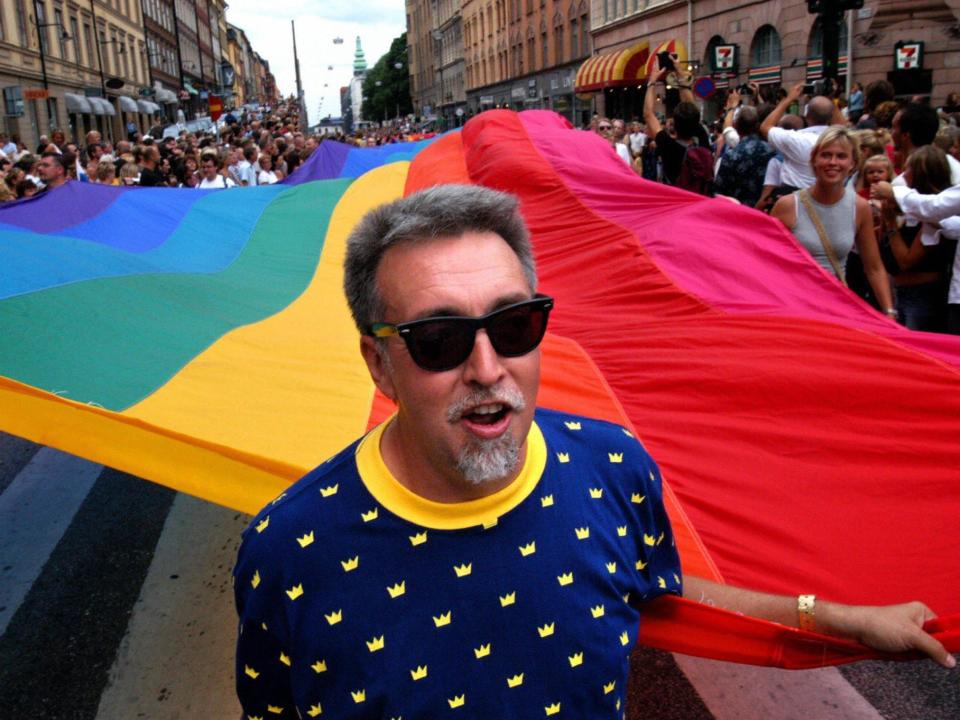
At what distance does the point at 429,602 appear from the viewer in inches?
61.2

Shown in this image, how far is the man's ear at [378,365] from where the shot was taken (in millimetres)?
1705

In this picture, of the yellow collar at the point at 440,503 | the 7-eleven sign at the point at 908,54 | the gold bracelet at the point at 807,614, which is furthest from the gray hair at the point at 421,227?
the 7-eleven sign at the point at 908,54

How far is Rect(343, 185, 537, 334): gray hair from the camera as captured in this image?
1614 millimetres

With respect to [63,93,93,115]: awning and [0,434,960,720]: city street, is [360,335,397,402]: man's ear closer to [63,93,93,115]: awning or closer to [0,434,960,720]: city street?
[0,434,960,720]: city street

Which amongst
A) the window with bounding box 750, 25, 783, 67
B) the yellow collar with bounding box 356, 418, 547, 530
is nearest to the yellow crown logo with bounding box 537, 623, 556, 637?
the yellow collar with bounding box 356, 418, 547, 530

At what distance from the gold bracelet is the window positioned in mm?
29276

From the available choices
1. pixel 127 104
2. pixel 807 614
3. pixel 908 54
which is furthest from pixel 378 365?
pixel 127 104

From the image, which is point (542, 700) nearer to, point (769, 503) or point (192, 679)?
point (769, 503)

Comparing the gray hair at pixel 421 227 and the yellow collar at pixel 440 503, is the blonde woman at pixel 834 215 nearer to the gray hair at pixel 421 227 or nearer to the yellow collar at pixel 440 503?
the gray hair at pixel 421 227

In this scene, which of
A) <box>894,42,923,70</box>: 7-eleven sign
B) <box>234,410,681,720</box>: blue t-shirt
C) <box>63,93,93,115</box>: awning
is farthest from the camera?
<box>63,93,93,115</box>: awning

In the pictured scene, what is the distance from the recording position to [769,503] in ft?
9.33

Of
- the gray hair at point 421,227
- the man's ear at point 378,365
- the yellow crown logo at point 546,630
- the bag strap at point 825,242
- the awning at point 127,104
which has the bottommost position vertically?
the yellow crown logo at point 546,630

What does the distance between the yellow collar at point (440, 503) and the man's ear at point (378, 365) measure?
0.14 metres

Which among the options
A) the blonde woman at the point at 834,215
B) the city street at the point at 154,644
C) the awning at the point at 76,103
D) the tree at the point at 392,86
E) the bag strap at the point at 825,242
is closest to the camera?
the city street at the point at 154,644
